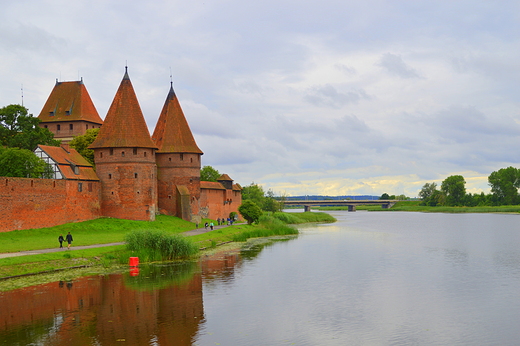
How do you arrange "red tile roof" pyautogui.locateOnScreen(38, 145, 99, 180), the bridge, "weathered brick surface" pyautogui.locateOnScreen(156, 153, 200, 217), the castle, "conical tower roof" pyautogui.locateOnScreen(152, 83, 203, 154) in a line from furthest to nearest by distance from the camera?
the bridge < "conical tower roof" pyautogui.locateOnScreen(152, 83, 203, 154) < "weathered brick surface" pyautogui.locateOnScreen(156, 153, 200, 217) < "red tile roof" pyautogui.locateOnScreen(38, 145, 99, 180) < the castle

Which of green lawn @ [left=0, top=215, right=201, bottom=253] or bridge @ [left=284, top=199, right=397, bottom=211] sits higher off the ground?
bridge @ [left=284, top=199, right=397, bottom=211]

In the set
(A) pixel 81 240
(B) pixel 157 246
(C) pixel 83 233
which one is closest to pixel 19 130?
(C) pixel 83 233

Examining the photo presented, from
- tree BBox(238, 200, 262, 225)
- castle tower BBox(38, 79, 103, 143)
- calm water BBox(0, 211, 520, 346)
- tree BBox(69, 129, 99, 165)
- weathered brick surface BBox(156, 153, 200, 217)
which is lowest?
calm water BBox(0, 211, 520, 346)

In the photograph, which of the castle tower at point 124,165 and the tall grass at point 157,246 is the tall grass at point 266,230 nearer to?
the castle tower at point 124,165

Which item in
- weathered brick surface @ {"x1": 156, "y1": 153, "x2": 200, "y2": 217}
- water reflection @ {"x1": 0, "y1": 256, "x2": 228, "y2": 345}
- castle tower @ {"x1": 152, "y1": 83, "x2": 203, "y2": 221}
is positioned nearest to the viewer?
water reflection @ {"x1": 0, "y1": 256, "x2": 228, "y2": 345}

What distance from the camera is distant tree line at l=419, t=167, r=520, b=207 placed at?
11456 cm

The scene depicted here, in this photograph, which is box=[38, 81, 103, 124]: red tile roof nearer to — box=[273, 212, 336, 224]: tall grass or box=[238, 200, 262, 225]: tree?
box=[238, 200, 262, 225]: tree

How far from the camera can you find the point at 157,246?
1173 inches

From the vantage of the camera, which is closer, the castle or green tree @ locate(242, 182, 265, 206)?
the castle

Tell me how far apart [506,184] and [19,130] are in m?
97.8

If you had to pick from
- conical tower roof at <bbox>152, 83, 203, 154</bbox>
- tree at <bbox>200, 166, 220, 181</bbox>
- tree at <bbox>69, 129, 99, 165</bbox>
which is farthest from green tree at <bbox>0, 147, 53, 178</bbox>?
→ tree at <bbox>200, 166, 220, 181</bbox>

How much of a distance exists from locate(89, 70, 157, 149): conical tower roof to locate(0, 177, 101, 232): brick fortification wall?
393 cm

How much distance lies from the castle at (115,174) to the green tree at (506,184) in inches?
2884

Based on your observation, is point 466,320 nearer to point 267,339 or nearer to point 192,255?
point 267,339
